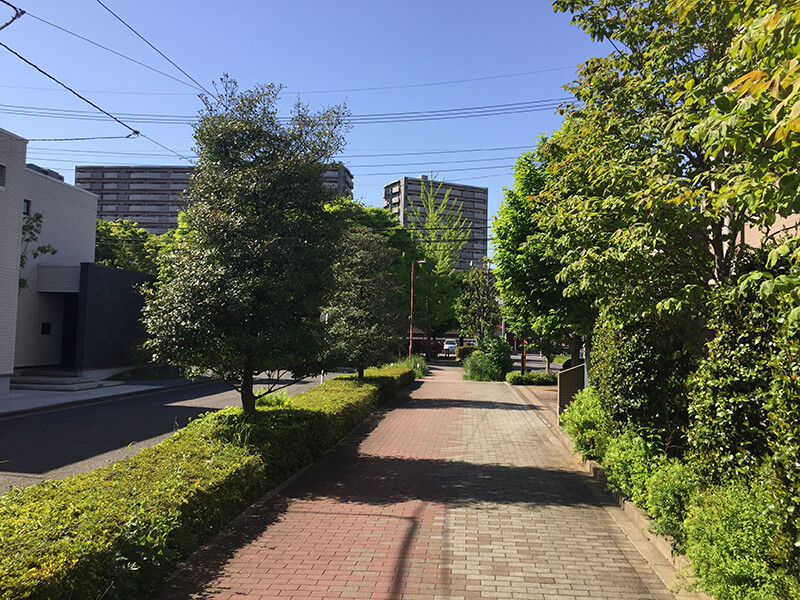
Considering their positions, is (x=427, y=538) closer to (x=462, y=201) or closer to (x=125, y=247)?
(x=125, y=247)

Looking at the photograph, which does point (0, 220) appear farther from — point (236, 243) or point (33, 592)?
point (33, 592)

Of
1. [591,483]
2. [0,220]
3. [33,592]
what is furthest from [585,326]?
[0,220]

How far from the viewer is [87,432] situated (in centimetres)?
1252

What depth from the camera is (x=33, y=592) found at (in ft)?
10.7

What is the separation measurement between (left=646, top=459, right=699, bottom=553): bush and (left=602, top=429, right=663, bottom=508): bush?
2.20ft

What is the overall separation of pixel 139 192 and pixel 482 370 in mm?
81644

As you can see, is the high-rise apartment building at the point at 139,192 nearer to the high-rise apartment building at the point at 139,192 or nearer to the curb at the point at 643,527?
the high-rise apartment building at the point at 139,192

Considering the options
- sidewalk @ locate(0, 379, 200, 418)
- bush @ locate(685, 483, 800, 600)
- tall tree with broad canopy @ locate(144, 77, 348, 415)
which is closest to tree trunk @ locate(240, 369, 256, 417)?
tall tree with broad canopy @ locate(144, 77, 348, 415)

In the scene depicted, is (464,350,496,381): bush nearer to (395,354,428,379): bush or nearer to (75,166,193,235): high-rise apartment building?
(395,354,428,379): bush

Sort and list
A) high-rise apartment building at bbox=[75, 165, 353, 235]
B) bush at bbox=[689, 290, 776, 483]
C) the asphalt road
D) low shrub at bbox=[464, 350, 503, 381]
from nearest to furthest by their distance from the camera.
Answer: bush at bbox=[689, 290, 776, 483], the asphalt road, low shrub at bbox=[464, 350, 503, 381], high-rise apartment building at bbox=[75, 165, 353, 235]

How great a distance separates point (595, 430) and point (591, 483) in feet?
3.33

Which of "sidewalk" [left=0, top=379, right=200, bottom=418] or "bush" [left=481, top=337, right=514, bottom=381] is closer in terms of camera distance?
"sidewalk" [left=0, top=379, right=200, bottom=418]

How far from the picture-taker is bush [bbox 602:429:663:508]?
247 inches

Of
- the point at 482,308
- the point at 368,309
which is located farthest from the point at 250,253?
the point at 482,308
